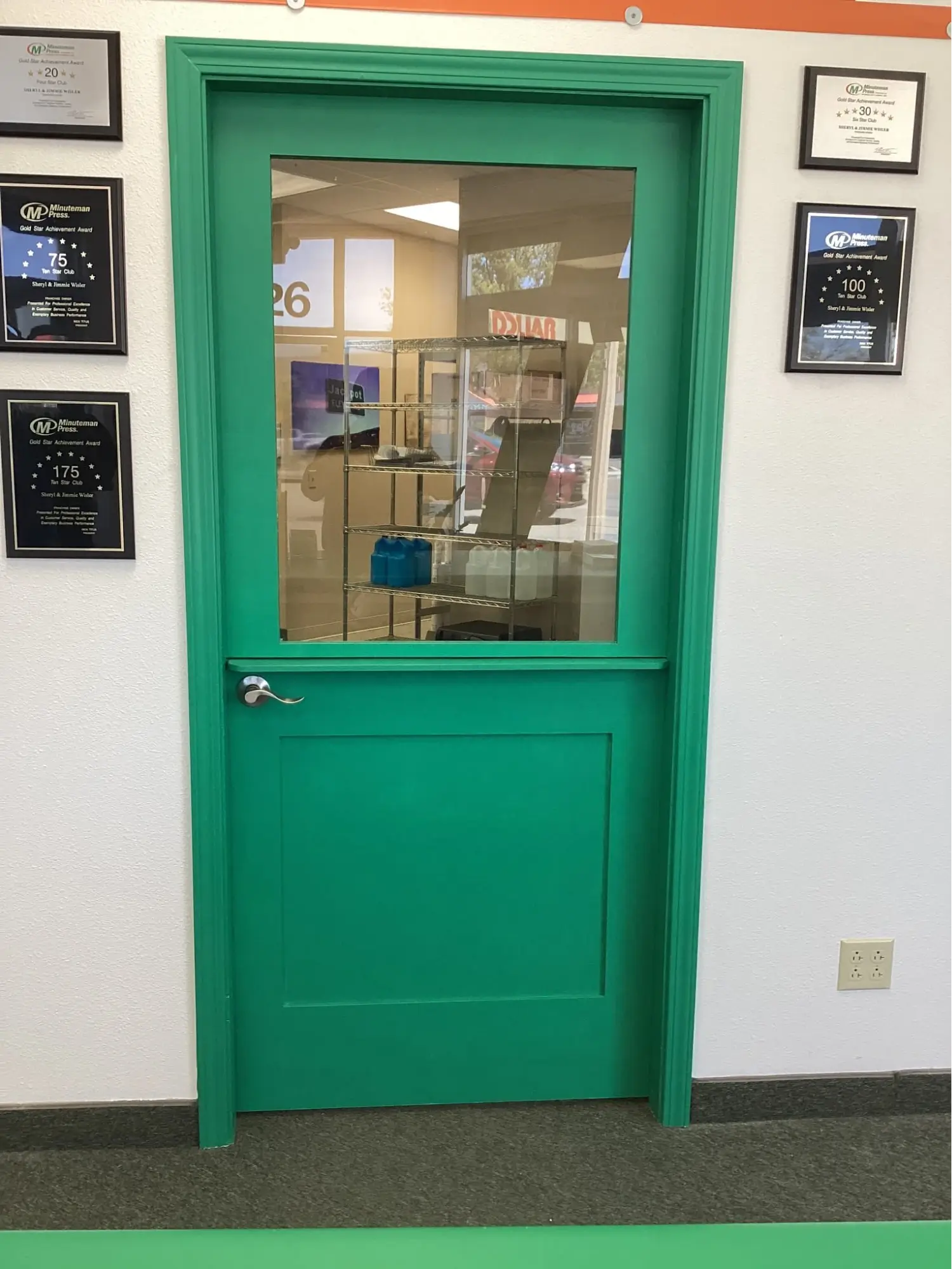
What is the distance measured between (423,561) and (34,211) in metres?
1.01

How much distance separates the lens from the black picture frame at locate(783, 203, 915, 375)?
Result: 6.39 feet

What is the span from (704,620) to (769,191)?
0.88 metres

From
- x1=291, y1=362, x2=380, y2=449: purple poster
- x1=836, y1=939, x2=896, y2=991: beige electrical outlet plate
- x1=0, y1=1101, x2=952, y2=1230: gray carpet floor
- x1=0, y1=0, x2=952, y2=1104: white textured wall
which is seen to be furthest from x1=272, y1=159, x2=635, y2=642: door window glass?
x1=0, y1=1101, x2=952, y2=1230: gray carpet floor

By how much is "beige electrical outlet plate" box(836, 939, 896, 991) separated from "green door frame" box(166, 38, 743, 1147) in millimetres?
363

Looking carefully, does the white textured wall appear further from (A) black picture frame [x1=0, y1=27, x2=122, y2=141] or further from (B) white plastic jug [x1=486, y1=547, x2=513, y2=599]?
(B) white plastic jug [x1=486, y1=547, x2=513, y2=599]

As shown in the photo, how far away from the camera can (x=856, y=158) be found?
1933 mm

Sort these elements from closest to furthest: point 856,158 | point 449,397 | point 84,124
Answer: point 84,124
point 856,158
point 449,397

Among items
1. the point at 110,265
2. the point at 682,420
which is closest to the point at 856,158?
the point at 682,420

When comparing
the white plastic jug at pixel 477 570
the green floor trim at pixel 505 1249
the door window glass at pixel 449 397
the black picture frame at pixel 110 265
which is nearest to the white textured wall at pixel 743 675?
the black picture frame at pixel 110 265

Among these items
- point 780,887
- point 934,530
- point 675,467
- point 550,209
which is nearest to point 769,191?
point 550,209

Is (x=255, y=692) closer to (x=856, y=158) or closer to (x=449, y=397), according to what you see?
(x=449, y=397)

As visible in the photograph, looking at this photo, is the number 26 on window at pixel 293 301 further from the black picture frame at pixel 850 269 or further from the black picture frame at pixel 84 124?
the black picture frame at pixel 850 269

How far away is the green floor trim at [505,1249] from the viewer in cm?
60

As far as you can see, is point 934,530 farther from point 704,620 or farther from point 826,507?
point 704,620
